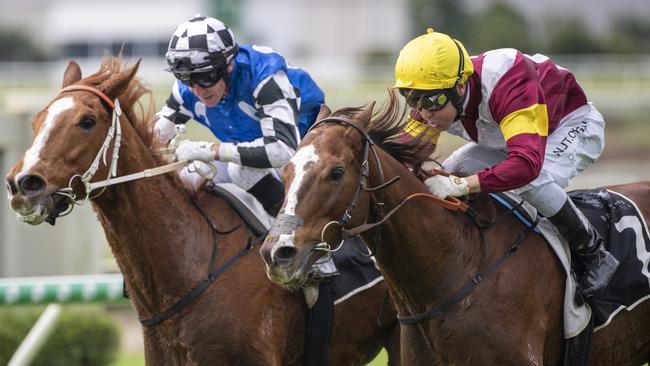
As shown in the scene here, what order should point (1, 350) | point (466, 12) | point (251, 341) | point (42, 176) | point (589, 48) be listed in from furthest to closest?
point (466, 12) → point (589, 48) → point (1, 350) → point (251, 341) → point (42, 176)

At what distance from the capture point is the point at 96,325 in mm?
8016

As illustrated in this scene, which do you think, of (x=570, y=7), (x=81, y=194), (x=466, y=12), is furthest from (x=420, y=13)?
(x=81, y=194)

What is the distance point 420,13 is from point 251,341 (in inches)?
1988

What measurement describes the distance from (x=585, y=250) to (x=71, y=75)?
229 centimetres

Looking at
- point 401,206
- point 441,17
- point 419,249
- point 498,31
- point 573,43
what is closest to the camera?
point 401,206

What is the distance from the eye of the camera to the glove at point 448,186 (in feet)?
13.6

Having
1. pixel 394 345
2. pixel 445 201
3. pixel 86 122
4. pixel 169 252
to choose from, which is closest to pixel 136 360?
pixel 394 345

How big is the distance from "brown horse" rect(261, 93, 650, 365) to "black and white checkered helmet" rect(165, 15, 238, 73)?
0.94 meters

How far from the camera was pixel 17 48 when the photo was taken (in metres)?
47.6

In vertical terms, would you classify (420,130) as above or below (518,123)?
below

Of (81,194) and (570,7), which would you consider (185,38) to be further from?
(570,7)

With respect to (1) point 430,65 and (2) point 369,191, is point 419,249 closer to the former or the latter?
(2) point 369,191

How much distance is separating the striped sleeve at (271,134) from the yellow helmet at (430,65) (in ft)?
2.63

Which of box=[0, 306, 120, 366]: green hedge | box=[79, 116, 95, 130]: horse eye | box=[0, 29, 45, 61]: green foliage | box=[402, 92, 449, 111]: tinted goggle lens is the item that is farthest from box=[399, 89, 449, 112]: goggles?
box=[0, 29, 45, 61]: green foliage
